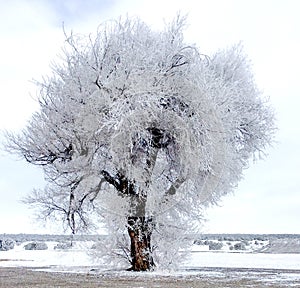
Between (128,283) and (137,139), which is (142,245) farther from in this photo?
(128,283)

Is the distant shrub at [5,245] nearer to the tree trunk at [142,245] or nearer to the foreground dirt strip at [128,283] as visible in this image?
the tree trunk at [142,245]

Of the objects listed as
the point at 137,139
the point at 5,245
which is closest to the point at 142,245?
the point at 137,139

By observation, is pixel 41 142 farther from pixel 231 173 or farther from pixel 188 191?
pixel 231 173

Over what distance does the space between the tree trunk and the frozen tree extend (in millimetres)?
39

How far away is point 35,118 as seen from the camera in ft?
79.8

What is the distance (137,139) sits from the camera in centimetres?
2273

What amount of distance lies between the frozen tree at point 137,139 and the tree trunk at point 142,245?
4 centimetres

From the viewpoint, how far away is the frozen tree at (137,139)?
2256 centimetres

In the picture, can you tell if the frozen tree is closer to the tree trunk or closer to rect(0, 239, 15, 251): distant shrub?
the tree trunk

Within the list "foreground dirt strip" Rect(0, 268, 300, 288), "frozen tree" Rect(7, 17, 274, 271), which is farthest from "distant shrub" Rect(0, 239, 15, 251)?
"foreground dirt strip" Rect(0, 268, 300, 288)

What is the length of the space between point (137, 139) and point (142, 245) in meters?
4.57

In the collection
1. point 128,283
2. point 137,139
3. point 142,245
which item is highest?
point 137,139

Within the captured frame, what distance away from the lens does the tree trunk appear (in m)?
24.7

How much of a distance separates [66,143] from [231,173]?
258 inches
